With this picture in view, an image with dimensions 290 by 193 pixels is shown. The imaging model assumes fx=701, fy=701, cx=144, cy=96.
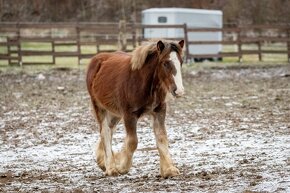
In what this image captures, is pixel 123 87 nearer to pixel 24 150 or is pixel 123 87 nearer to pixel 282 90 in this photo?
pixel 24 150

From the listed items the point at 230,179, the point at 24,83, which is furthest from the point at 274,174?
the point at 24,83

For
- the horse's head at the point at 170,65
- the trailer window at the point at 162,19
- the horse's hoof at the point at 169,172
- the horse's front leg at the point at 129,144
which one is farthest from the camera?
the trailer window at the point at 162,19

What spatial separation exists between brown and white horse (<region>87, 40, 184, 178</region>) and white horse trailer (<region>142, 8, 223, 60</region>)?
2461cm

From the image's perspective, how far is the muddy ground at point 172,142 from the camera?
757 cm

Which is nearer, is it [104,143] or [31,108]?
[104,143]

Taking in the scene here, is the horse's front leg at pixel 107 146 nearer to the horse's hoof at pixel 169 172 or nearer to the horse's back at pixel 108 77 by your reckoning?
the horse's back at pixel 108 77

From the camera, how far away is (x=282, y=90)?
18609 millimetres

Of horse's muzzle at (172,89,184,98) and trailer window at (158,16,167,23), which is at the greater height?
horse's muzzle at (172,89,184,98)

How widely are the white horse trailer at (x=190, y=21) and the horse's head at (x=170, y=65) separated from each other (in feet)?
83.6

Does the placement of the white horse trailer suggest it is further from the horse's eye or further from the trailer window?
the horse's eye

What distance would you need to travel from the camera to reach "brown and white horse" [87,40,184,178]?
25.2 ft

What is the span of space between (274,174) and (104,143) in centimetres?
230

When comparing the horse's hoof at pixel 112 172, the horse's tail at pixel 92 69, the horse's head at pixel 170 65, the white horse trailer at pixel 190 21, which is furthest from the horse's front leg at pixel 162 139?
the white horse trailer at pixel 190 21

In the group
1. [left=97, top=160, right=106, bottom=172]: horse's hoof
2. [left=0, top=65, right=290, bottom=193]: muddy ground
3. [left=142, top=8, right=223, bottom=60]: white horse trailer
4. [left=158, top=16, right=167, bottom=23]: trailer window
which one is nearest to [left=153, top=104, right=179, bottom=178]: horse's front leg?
[left=0, top=65, right=290, bottom=193]: muddy ground
